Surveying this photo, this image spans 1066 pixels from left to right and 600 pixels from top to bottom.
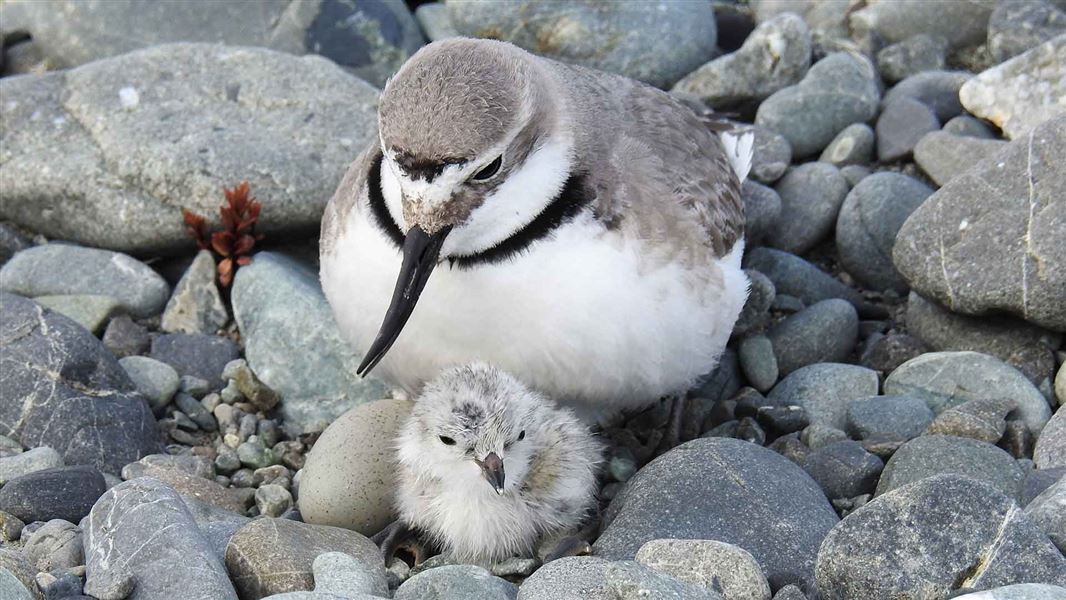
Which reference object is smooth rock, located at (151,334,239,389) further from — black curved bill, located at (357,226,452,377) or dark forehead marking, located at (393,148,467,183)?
dark forehead marking, located at (393,148,467,183)

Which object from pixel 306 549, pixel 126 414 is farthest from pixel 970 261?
pixel 126 414

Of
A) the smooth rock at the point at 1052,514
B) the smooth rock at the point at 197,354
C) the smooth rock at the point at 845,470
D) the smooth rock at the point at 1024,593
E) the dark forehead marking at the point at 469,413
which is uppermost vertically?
the smooth rock at the point at 1024,593

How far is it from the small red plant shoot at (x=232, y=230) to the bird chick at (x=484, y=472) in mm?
1967

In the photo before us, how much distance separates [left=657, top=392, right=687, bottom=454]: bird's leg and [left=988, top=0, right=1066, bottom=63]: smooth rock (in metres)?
3.35

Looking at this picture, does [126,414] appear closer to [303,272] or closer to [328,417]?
[328,417]

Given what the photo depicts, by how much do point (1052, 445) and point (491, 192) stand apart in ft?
7.61

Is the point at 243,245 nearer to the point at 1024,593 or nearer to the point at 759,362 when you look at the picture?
the point at 759,362

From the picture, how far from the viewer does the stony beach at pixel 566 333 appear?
4.19 m

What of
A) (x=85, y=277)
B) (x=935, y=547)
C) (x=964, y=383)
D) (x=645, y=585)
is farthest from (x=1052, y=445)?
(x=85, y=277)

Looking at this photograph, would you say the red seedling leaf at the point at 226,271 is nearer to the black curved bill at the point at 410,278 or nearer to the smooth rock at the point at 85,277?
the smooth rock at the point at 85,277

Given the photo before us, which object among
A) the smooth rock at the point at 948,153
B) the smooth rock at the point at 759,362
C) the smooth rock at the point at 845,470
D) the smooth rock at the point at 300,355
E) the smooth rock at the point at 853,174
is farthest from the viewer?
the smooth rock at the point at 853,174

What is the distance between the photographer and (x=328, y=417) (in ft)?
19.1

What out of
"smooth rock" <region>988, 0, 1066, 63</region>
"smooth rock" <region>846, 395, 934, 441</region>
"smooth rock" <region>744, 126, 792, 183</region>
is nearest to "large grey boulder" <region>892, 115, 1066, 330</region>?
"smooth rock" <region>846, 395, 934, 441</region>

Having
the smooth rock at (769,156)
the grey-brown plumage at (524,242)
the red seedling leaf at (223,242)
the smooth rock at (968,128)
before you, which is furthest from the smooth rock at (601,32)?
the grey-brown plumage at (524,242)
